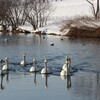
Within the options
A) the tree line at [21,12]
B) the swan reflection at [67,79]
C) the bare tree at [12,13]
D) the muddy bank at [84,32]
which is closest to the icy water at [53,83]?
the swan reflection at [67,79]

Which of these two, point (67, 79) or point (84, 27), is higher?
point (84, 27)

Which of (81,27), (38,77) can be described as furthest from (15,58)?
(81,27)

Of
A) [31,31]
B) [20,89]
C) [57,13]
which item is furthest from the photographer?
[57,13]

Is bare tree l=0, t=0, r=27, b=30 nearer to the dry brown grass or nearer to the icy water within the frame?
the dry brown grass

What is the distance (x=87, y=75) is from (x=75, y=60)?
587cm

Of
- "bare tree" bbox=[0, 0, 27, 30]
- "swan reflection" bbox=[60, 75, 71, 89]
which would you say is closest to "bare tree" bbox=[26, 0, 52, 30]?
"bare tree" bbox=[0, 0, 27, 30]

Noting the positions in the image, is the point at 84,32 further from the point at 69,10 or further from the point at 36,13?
the point at 69,10

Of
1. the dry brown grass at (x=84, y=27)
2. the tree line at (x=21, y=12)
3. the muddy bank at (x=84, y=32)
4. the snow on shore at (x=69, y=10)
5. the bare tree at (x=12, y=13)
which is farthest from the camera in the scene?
the snow on shore at (x=69, y=10)

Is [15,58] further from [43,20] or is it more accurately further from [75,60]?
[43,20]

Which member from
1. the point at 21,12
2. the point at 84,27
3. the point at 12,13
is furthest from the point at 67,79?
the point at 21,12

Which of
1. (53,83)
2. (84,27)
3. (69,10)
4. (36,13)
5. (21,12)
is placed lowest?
(53,83)

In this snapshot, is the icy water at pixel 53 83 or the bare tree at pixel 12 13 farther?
the bare tree at pixel 12 13

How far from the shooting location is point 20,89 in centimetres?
1659

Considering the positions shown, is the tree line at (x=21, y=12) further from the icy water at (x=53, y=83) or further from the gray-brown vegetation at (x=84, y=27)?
the icy water at (x=53, y=83)
